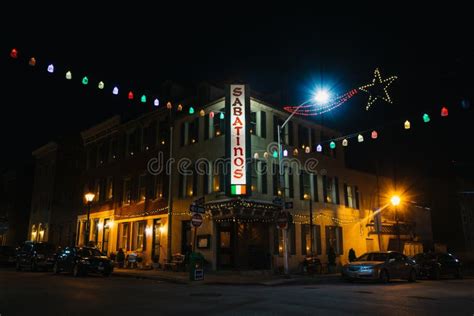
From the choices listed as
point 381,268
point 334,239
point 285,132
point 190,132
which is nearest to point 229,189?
point 190,132

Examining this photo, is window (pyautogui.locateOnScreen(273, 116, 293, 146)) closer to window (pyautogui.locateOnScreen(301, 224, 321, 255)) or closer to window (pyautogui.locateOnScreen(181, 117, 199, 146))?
window (pyautogui.locateOnScreen(181, 117, 199, 146))

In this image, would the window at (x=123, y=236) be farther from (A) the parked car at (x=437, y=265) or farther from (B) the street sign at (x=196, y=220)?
(A) the parked car at (x=437, y=265)

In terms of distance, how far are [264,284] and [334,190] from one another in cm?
1602

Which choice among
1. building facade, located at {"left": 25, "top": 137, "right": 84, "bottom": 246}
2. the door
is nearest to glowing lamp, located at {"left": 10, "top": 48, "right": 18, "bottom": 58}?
the door

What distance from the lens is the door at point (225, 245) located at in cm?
2475

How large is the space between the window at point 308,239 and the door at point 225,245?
555 centimetres

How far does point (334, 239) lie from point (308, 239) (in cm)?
346

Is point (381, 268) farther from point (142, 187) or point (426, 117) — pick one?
point (142, 187)

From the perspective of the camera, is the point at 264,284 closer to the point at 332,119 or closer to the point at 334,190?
the point at 334,190

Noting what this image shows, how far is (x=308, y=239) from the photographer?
28797mm

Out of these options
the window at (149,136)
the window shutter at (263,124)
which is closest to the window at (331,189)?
the window shutter at (263,124)

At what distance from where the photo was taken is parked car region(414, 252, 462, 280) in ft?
75.0

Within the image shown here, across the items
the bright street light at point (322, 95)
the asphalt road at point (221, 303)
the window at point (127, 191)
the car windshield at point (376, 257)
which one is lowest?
the asphalt road at point (221, 303)

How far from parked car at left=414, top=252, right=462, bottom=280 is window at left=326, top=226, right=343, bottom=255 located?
759 centimetres
